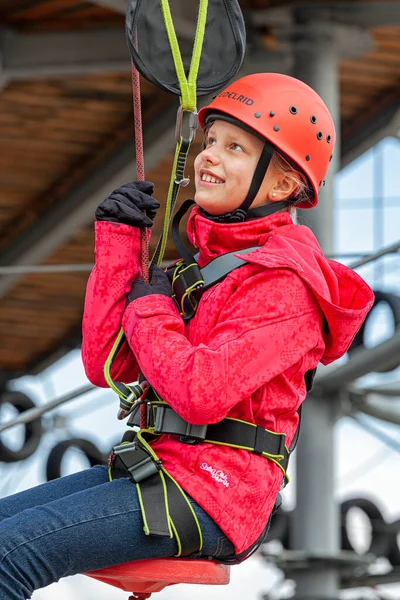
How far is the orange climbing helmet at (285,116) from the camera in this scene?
334 cm

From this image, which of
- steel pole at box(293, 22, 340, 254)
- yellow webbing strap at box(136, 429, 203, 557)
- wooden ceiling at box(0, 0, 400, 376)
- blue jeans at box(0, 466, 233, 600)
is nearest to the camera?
blue jeans at box(0, 466, 233, 600)

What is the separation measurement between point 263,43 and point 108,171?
97.8 inches

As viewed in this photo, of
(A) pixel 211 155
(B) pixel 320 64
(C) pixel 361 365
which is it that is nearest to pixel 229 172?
(A) pixel 211 155

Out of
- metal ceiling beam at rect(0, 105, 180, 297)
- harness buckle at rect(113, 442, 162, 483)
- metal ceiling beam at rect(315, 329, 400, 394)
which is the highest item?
metal ceiling beam at rect(0, 105, 180, 297)

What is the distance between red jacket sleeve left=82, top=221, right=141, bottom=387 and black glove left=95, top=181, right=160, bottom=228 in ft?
→ 0.06

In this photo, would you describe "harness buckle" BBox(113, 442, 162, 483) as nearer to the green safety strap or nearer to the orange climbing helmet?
the green safety strap

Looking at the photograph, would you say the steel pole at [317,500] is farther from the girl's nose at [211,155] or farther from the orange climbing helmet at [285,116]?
the girl's nose at [211,155]

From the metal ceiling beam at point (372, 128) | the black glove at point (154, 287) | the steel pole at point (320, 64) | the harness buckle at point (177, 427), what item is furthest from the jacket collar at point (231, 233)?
the metal ceiling beam at point (372, 128)

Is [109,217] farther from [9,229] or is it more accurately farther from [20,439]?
[20,439]

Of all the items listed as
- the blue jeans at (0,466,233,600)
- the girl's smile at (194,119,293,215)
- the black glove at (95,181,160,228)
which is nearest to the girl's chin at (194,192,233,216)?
the girl's smile at (194,119,293,215)

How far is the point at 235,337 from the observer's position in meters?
3.08

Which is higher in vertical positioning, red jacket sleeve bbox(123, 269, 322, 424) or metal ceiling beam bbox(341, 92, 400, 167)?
metal ceiling beam bbox(341, 92, 400, 167)

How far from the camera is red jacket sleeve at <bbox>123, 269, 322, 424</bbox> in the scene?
3.04 meters

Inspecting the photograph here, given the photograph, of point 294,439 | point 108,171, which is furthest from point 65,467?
point 294,439
